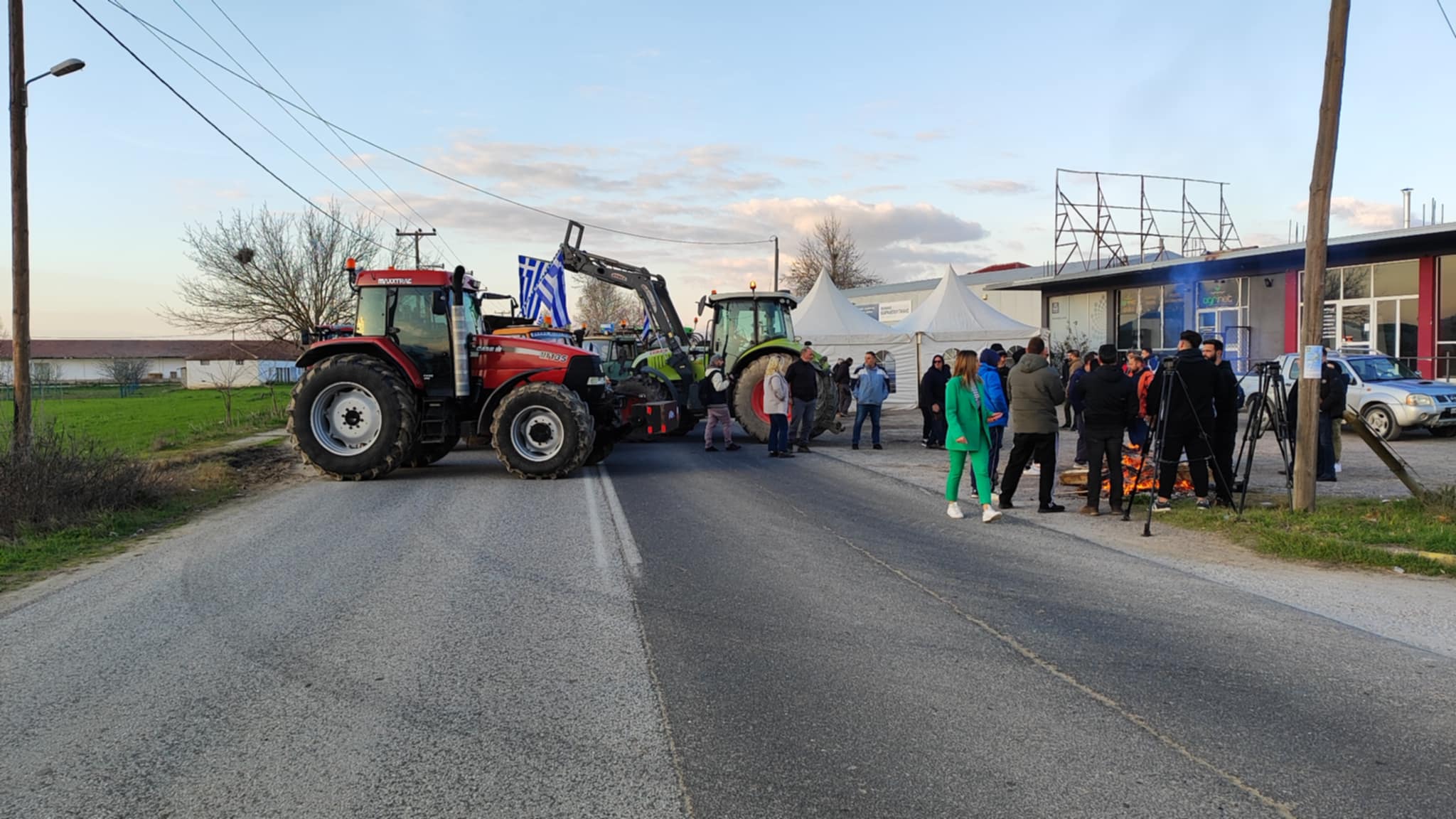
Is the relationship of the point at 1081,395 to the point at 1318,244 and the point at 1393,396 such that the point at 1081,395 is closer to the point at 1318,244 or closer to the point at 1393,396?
the point at 1318,244

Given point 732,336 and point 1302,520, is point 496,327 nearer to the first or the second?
point 732,336

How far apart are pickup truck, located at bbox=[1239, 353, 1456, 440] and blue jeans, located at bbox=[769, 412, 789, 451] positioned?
304 inches

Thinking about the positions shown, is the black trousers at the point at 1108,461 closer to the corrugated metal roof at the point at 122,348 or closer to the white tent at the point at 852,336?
the white tent at the point at 852,336

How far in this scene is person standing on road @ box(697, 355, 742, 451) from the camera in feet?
55.7

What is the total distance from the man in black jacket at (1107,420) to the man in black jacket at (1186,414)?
363mm

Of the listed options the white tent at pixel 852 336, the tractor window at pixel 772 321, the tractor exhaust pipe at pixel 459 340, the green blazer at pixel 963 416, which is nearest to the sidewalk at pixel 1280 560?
the green blazer at pixel 963 416

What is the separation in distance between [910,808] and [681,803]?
2.67 ft

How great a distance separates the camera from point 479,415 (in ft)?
44.6

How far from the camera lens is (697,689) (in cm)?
484

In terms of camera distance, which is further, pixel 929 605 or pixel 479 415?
pixel 479 415

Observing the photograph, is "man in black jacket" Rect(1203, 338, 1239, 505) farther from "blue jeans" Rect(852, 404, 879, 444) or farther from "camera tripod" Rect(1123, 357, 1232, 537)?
"blue jeans" Rect(852, 404, 879, 444)

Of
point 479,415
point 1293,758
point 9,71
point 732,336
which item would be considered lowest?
point 1293,758

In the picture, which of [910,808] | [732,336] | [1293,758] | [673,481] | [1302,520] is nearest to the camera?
[910,808]

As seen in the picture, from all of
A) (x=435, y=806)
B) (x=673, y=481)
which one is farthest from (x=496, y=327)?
(x=435, y=806)
